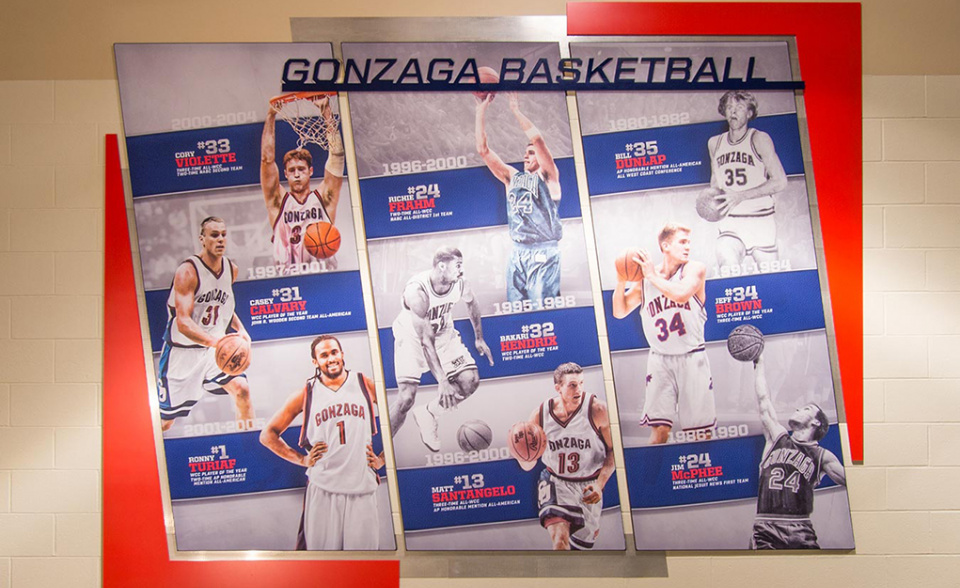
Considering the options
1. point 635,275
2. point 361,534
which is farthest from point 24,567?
point 635,275

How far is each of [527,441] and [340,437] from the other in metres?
0.68

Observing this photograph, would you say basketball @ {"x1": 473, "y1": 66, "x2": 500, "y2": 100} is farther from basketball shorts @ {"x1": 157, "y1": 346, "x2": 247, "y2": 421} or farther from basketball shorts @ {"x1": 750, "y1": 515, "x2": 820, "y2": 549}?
basketball shorts @ {"x1": 750, "y1": 515, "x2": 820, "y2": 549}

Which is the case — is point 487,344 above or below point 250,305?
below

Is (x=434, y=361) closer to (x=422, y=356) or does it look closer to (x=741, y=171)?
(x=422, y=356)

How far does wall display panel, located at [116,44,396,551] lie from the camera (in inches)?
105

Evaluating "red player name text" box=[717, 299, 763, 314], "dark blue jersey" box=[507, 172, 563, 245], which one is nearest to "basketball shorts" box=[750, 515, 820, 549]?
"red player name text" box=[717, 299, 763, 314]

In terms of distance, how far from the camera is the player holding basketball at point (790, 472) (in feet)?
8.71

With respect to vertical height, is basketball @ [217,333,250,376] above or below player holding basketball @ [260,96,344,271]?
below

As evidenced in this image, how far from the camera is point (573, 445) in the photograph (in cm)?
267

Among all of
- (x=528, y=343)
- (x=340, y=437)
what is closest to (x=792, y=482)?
(x=528, y=343)

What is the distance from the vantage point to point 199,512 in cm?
267

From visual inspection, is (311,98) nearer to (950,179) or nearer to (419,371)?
(419,371)

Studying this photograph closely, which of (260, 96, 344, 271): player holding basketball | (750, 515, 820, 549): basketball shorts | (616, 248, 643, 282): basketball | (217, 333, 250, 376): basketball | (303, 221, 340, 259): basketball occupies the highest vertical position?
(260, 96, 344, 271): player holding basketball

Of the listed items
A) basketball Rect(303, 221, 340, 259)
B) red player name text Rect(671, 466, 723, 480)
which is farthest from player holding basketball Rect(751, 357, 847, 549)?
basketball Rect(303, 221, 340, 259)
